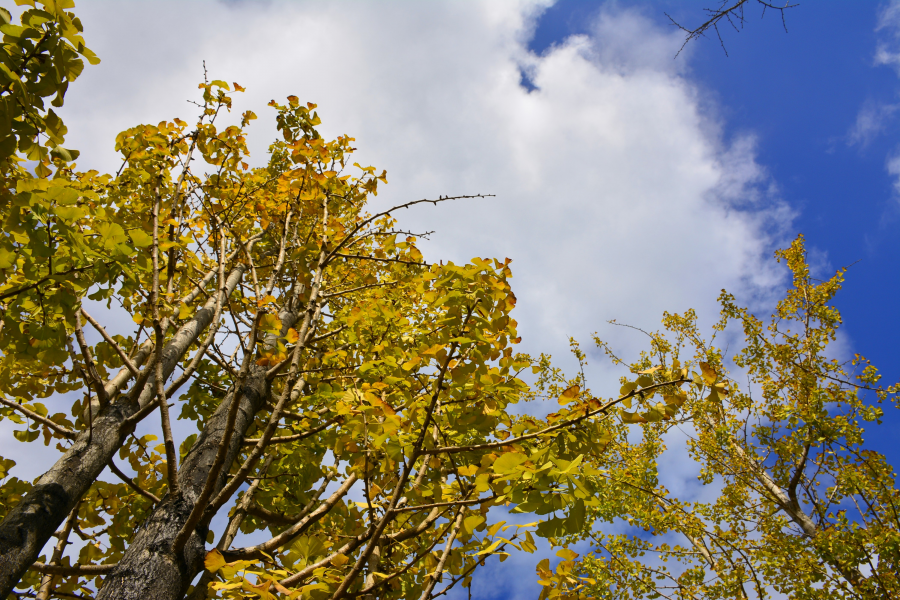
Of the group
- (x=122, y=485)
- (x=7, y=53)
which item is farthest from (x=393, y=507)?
(x=122, y=485)

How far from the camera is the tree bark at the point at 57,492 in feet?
5.78

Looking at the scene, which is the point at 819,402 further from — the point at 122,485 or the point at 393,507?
the point at 122,485

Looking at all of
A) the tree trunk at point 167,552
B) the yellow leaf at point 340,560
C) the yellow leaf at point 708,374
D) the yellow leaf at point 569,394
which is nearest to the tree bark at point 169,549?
the tree trunk at point 167,552

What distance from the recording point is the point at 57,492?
2.04 m

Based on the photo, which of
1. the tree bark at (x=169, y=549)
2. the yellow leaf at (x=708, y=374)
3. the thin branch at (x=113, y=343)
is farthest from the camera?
the thin branch at (x=113, y=343)

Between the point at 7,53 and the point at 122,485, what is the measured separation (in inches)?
115

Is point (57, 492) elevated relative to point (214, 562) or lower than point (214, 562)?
elevated

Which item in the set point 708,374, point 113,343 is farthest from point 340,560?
point 113,343

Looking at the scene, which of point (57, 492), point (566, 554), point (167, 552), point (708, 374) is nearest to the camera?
point (708, 374)

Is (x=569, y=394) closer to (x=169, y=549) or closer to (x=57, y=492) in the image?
(x=169, y=549)

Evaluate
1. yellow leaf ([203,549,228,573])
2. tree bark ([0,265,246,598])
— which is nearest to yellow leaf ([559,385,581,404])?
yellow leaf ([203,549,228,573])

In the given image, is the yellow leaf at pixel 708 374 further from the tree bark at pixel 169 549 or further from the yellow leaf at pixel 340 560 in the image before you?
the tree bark at pixel 169 549

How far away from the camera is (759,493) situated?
22.5ft

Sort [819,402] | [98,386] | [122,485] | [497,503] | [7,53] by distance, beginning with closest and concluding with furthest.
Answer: [497,503]
[7,53]
[98,386]
[122,485]
[819,402]
